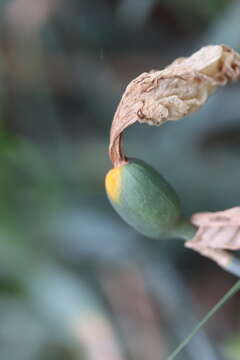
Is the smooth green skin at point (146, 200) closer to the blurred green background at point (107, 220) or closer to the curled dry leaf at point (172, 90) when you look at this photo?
the curled dry leaf at point (172, 90)

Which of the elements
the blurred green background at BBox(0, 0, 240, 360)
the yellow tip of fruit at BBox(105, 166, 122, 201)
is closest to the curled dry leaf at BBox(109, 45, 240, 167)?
the yellow tip of fruit at BBox(105, 166, 122, 201)

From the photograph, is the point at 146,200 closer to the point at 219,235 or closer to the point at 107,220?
the point at 219,235

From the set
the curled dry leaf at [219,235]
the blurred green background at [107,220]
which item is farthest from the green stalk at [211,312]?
the blurred green background at [107,220]

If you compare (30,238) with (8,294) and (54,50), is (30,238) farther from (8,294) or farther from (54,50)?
(54,50)

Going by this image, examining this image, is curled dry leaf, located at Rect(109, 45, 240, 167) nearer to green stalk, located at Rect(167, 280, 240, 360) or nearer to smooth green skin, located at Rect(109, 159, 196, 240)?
smooth green skin, located at Rect(109, 159, 196, 240)

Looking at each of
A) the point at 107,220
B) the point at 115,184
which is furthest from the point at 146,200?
the point at 107,220

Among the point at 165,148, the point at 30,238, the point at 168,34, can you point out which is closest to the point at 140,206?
the point at 165,148
